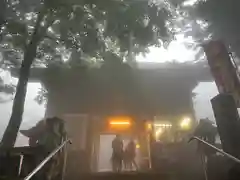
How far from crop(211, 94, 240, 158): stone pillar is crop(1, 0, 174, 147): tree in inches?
216

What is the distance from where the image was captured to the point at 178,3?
12.5 metres

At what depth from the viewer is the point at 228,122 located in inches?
213

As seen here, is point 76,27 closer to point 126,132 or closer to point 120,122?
point 120,122

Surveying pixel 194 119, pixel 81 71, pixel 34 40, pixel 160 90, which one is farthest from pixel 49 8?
pixel 194 119

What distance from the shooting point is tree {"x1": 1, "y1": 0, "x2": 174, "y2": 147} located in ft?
32.3

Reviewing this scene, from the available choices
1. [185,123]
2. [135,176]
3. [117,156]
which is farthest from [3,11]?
[185,123]

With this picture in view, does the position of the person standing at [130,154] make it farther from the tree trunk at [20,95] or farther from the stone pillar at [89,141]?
the tree trunk at [20,95]

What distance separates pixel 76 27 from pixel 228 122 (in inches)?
280

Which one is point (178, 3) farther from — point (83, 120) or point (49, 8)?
point (83, 120)

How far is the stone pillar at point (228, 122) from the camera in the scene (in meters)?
5.19

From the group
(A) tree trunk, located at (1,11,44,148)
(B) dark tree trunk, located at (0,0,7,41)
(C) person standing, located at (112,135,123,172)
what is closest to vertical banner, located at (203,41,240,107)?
(C) person standing, located at (112,135,123,172)

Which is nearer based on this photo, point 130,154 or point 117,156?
point 117,156

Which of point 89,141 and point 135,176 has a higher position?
point 89,141

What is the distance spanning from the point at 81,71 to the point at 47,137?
739 cm
